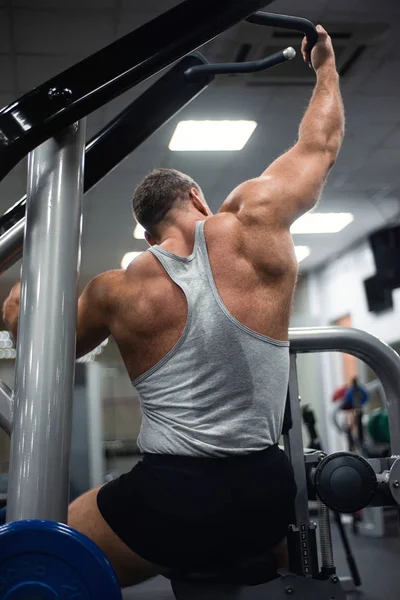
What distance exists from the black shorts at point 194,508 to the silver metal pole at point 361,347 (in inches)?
13.5

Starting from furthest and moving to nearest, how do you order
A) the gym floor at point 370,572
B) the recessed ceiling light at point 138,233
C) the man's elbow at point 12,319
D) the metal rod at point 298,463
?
the recessed ceiling light at point 138,233 → the gym floor at point 370,572 → the metal rod at point 298,463 → the man's elbow at point 12,319

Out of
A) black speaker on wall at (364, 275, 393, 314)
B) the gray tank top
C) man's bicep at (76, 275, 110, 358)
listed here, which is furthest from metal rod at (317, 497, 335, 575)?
black speaker on wall at (364, 275, 393, 314)

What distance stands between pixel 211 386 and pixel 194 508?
0.71 ft

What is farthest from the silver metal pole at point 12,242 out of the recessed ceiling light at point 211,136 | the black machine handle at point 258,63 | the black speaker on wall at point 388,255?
the black speaker on wall at point 388,255

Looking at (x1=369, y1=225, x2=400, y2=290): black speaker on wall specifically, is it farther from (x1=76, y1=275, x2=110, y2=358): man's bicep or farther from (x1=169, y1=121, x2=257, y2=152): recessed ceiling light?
(x1=76, y1=275, x2=110, y2=358): man's bicep

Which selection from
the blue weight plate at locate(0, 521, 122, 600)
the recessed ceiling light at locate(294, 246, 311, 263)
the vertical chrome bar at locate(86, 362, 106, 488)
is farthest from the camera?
the recessed ceiling light at locate(294, 246, 311, 263)

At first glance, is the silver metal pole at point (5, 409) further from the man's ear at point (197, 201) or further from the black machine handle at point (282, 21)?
the black machine handle at point (282, 21)

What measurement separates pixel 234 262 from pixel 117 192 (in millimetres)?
5065

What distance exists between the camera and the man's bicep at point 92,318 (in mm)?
1333

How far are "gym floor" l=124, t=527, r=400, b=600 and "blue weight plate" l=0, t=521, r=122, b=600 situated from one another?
2.99 metres

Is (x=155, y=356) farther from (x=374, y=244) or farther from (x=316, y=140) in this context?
(x=374, y=244)

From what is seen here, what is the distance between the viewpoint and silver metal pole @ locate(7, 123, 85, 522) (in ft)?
3.11

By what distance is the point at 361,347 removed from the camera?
1503mm

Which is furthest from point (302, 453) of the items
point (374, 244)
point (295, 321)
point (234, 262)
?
point (295, 321)
